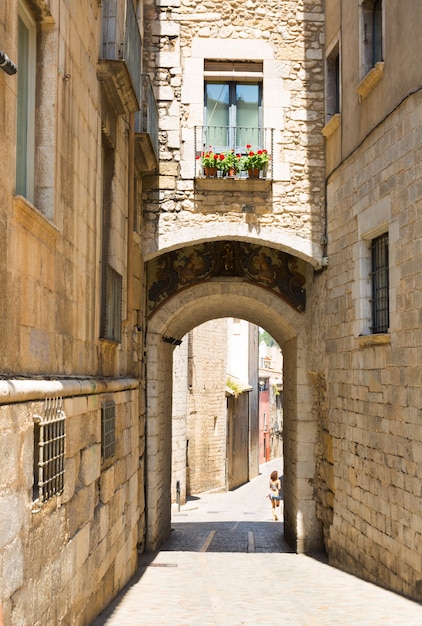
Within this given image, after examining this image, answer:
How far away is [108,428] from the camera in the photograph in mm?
8023

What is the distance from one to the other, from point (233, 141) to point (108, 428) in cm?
554

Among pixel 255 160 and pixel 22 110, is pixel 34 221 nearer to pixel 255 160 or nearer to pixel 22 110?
pixel 22 110

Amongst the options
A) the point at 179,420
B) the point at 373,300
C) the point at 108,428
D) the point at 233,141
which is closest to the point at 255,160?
the point at 233,141

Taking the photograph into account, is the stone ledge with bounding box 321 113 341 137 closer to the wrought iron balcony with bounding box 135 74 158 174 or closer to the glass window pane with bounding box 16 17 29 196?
the wrought iron balcony with bounding box 135 74 158 174

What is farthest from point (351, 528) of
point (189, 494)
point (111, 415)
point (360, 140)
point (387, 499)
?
point (189, 494)

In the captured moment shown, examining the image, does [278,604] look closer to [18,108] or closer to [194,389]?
[18,108]

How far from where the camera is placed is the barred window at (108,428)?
7.65 m

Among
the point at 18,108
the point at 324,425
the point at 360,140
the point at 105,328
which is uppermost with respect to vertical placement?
the point at 360,140

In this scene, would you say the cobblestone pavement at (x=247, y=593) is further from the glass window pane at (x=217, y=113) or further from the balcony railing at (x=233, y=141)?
the glass window pane at (x=217, y=113)

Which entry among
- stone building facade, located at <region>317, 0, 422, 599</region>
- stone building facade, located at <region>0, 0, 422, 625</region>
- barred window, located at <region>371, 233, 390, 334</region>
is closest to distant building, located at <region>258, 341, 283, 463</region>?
stone building facade, located at <region>0, 0, 422, 625</region>

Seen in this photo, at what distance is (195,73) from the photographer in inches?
466

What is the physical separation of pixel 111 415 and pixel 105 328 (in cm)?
89

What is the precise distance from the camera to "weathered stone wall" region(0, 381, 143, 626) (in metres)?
4.38

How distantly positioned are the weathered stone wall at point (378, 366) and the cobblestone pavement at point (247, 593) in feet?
1.40
